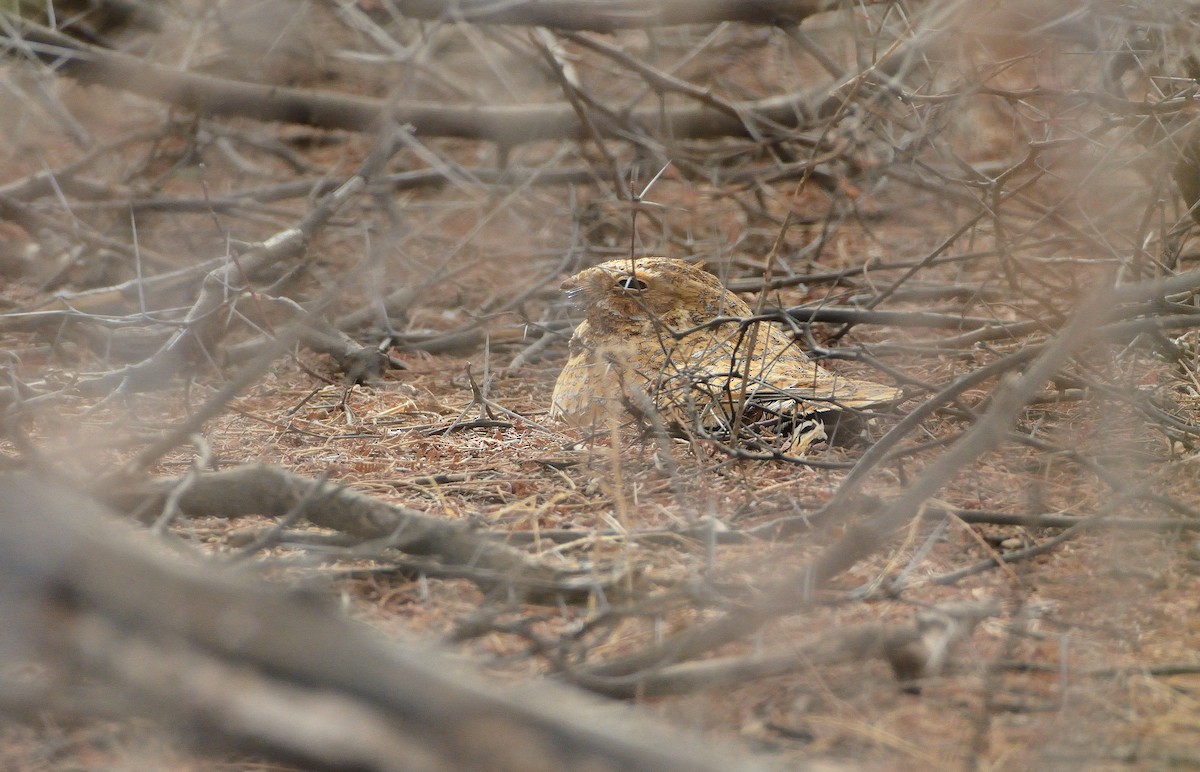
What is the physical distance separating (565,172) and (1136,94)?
2.98 m

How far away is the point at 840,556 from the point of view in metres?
2.10

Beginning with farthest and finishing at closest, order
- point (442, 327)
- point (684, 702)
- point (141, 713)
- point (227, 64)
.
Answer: point (227, 64) → point (442, 327) → point (684, 702) → point (141, 713)

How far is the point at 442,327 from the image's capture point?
17.1ft

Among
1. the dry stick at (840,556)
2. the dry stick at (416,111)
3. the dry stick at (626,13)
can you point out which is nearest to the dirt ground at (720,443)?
the dry stick at (840,556)

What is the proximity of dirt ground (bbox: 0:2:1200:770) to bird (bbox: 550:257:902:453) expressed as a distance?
11cm

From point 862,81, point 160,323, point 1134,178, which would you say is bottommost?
point 160,323

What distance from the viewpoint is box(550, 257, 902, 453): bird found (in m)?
3.28

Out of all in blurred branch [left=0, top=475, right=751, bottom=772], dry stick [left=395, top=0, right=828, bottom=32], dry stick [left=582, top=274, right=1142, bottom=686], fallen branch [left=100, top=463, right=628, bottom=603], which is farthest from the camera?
dry stick [left=395, top=0, right=828, bottom=32]

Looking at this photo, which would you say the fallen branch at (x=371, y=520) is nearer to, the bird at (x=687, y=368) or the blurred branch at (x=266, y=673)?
the blurred branch at (x=266, y=673)

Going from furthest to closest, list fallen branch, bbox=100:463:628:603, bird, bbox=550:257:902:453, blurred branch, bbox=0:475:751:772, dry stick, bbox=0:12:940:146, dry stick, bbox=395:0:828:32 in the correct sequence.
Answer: dry stick, bbox=0:12:940:146, dry stick, bbox=395:0:828:32, bird, bbox=550:257:902:453, fallen branch, bbox=100:463:628:603, blurred branch, bbox=0:475:751:772

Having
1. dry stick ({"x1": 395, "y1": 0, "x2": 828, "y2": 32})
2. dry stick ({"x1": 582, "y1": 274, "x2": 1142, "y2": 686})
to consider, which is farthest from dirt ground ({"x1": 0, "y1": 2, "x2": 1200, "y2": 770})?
dry stick ({"x1": 395, "y1": 0, "x2": 828, "y2": 32})

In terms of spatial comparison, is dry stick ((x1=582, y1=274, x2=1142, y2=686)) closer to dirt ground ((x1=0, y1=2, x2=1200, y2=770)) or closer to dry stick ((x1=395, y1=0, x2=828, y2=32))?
dirt ground ((x1=0, y1=2, x2=1200, y2=770))

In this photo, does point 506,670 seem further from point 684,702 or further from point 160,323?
point 160,323

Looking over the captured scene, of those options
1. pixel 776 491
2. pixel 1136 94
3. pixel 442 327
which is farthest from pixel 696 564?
pixel 1136 94
